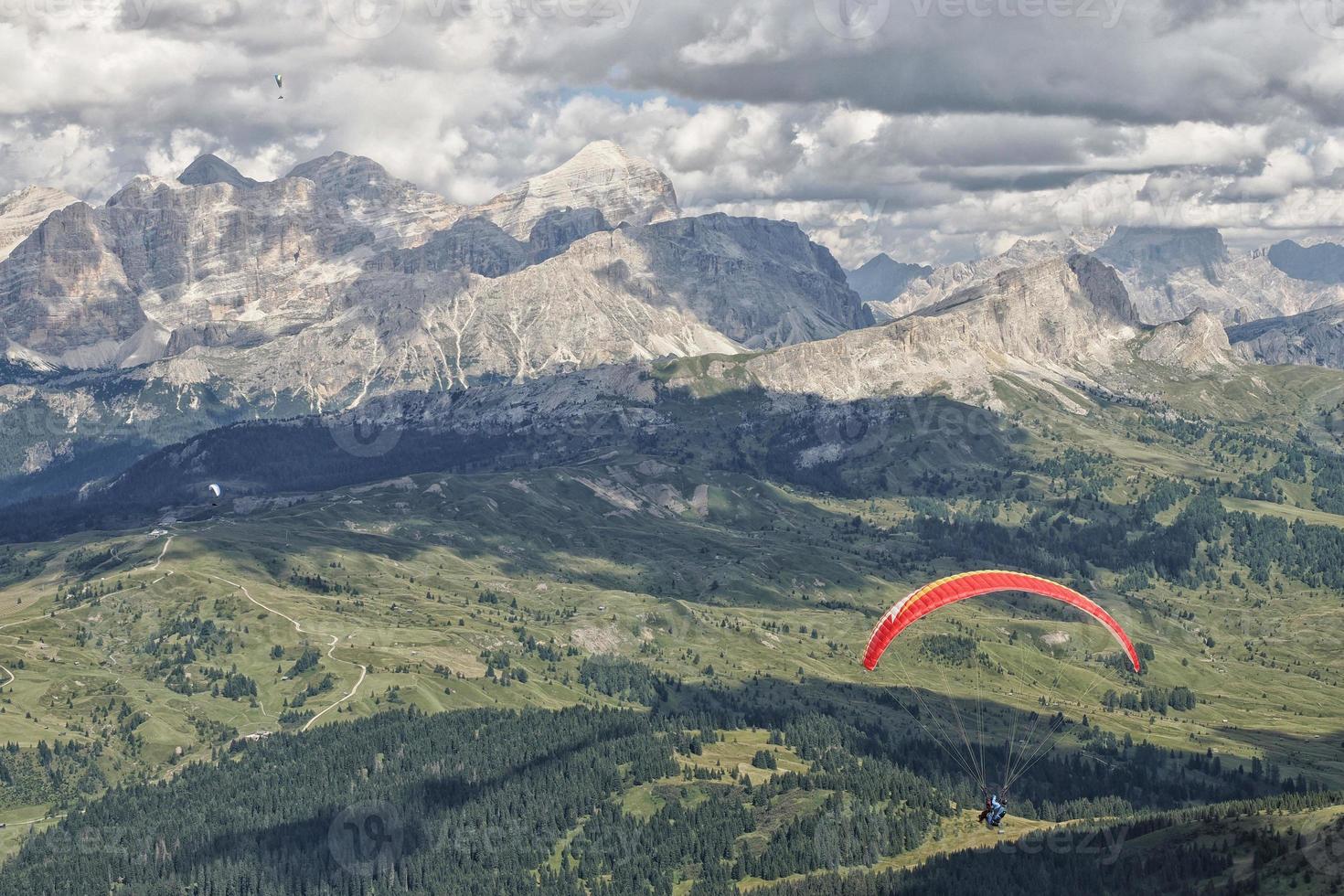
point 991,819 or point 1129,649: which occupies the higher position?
point 1129,649

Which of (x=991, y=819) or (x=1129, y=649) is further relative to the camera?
(x=1129, y=649)

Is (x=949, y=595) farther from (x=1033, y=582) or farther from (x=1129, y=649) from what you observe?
(x=1129, y=649)

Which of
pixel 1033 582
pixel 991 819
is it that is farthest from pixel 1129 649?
pixel 991 819

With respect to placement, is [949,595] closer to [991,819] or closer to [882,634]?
[882,634]

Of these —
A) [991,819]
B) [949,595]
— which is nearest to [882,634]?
[949,595]

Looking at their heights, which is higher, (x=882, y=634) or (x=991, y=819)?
(x=882, y=634)

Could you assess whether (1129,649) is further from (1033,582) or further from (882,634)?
(882,634)
